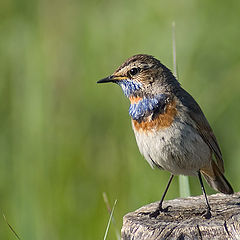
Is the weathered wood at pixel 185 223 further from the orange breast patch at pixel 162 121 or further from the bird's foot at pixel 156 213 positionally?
the orange breast patch at pixel 162 121

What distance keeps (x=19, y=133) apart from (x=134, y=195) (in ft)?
4.16

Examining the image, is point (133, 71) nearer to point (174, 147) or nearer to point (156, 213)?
point (174, 147)

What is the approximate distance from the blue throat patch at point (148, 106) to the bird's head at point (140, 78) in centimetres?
6

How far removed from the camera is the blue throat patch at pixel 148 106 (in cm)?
624

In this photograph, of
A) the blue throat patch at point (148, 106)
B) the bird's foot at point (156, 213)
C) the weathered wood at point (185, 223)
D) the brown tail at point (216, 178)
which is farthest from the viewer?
the brown tail at point (216, 178)

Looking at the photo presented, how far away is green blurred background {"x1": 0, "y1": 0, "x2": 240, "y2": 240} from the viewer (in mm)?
7441

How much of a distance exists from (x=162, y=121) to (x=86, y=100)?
9.63 feet

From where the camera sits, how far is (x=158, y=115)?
6184 millimetres

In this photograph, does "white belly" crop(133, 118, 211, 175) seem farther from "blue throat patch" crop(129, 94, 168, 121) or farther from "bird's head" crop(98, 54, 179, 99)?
"bird's head" crop(98, 54, 179, 99)

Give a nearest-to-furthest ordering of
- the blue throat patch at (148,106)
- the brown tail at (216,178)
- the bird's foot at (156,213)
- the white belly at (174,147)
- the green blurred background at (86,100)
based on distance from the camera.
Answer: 1. the bird's foot at (156,213)
2. the white belly at (174,147)
3. the blue throat patch at (148,106)
4. the brown tail at (216,178)
5. the green blurred background at (86,100)

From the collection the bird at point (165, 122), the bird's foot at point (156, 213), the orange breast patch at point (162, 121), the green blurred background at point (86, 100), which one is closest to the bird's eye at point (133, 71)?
the bird at point (165, 122)

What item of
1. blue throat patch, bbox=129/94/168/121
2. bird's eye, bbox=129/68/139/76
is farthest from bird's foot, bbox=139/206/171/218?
bird's eye, bbox=129/68/139/76

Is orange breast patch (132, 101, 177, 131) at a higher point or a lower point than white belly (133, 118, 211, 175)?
higher

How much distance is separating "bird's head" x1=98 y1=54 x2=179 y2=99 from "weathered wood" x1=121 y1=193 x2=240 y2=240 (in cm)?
95
